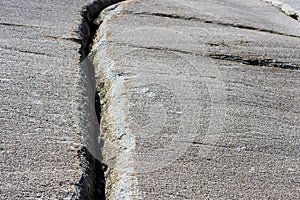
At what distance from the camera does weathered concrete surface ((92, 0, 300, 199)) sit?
1129 millimetres

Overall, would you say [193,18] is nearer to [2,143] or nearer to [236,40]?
[236,40]

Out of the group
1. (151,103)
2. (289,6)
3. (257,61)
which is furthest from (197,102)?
(289,6)

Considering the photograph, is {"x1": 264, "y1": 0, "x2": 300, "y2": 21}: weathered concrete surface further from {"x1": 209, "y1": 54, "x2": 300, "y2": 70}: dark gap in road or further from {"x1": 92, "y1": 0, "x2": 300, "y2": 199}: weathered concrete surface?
{"x1": 209, "y1": 54, "x2": 300, "y2": 70}: dark gap in road

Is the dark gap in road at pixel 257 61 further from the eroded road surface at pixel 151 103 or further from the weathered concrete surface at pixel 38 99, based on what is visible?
the weathered concrete surface at pixel 38 99

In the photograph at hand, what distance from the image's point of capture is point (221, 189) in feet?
3.59

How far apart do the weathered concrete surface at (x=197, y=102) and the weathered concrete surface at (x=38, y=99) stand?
0.32 ft

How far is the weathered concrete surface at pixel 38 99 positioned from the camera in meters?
1.06

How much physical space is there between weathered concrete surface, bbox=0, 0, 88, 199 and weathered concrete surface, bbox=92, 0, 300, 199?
0.10m

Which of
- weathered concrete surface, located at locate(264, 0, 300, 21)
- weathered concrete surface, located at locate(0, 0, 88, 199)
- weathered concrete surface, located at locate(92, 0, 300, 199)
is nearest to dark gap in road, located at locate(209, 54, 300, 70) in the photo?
weathered concrete surface, located at locate(92, 0, 300, 199)

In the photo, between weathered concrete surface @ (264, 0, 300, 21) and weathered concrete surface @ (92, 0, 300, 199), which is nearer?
weathered concrete surface @ (92, 0, 300, 199)

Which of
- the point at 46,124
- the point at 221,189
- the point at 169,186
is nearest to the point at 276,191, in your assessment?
the point at 221,189

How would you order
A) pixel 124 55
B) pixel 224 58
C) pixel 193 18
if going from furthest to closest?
1. pixel 193 18
2. pixel 224 58
3. pixel 124 55

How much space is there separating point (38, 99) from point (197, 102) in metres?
0.44

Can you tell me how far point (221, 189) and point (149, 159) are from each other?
0.18 meters
